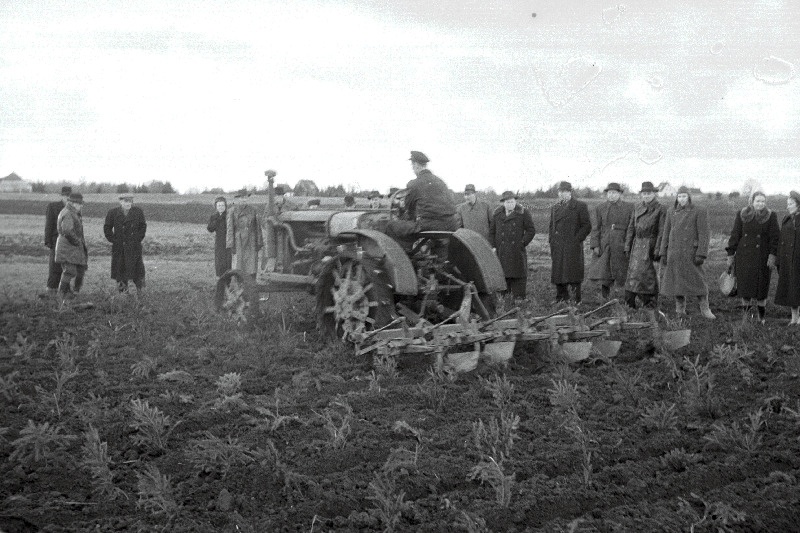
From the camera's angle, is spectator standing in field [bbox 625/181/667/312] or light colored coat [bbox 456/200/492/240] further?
light colored coat [bbox 456/200/492/240]

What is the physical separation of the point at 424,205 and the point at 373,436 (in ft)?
8.59

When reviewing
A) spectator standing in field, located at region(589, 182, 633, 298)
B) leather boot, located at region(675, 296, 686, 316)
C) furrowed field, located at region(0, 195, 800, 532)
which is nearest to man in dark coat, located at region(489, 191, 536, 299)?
spectator standing in field, located at region(589, 182, 633, 298)

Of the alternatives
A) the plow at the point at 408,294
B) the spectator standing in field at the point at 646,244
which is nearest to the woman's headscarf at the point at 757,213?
the spectator standing in field at the point at 646,244

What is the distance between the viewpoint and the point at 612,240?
9.98m

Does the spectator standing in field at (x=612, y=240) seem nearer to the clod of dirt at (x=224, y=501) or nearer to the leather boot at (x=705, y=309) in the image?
the leather boot at (x=705, y=309)

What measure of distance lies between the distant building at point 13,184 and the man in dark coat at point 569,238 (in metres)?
6.66

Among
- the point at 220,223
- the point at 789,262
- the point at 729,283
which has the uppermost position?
the point at 220,223

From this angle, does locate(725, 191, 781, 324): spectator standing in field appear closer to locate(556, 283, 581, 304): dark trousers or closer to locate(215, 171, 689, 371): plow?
locate(556, 283, 581, 304): dark trousers

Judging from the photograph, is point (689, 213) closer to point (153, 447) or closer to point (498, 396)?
point (498, 396)

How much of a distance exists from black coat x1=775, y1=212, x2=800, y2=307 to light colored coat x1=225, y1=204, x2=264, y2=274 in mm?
5828

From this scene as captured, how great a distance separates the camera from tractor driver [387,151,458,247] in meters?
6.72

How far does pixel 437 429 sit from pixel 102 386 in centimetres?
240

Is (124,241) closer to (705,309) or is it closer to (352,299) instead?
(352,299)

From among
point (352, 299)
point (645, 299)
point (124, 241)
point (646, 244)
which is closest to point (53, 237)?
point (124, 241)
